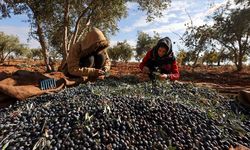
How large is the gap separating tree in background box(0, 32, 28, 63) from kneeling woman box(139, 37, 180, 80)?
31.5m

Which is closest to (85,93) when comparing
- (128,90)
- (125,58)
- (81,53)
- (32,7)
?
(128,90)

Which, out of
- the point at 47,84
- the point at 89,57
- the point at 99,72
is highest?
the point at 89,57

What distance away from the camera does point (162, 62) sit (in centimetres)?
672

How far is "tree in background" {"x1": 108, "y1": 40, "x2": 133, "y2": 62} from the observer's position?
3662 cm

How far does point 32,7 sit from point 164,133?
11114 mm

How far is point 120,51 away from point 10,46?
42.7ft

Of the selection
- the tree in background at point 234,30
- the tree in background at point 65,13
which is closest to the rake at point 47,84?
the tree in background at point 65,13

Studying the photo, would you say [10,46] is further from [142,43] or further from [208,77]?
[208,77]

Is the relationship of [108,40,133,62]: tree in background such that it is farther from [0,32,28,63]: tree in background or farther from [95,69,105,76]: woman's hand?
[95,69,105,76]: woman's hand

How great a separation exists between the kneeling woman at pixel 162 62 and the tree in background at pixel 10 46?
103 ft

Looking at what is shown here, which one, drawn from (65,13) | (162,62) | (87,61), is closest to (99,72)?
(87,61)

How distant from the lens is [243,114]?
4.53 meters

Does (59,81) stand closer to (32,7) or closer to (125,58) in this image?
(32,7)

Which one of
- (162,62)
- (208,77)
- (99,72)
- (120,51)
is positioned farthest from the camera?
(120,51)
